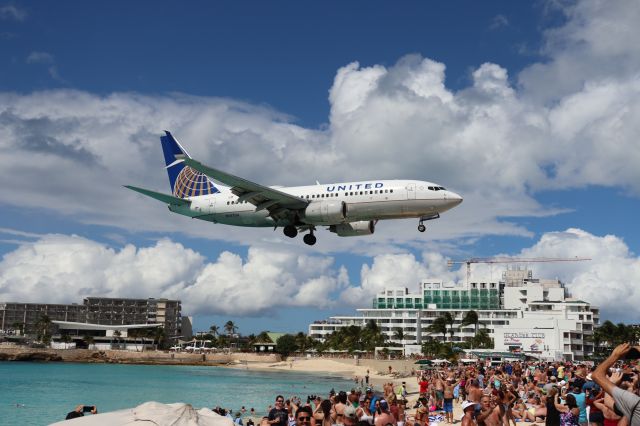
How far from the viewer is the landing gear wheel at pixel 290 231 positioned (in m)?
40.5

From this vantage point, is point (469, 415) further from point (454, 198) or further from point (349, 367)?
point (349, 367)

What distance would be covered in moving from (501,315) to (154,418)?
146239 mm

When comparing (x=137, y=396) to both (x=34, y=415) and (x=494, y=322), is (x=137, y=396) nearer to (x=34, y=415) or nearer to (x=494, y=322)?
(x=34, y=415)

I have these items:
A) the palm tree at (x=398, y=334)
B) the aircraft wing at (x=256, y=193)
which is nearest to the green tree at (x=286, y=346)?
the palm tree at (x=398, y=334)

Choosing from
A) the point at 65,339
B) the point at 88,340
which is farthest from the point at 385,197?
the point at 65,339

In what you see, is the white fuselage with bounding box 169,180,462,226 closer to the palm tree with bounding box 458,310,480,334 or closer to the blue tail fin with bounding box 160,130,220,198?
the blue tail fin with bounding box 160,130,220,198

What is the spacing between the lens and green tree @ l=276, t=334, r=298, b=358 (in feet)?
544

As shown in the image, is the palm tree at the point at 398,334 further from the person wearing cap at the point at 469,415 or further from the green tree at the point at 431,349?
the person wearing cap at the point at 469,415

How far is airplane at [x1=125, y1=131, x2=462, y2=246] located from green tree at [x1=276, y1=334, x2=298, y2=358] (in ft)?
417

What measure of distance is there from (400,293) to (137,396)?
11243cm

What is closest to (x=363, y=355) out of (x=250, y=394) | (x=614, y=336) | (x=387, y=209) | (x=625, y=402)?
(x=614, y=336)

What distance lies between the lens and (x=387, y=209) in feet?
120

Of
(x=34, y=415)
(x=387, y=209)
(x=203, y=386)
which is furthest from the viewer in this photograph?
(x=203, y=386)

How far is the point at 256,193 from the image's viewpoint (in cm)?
3719
